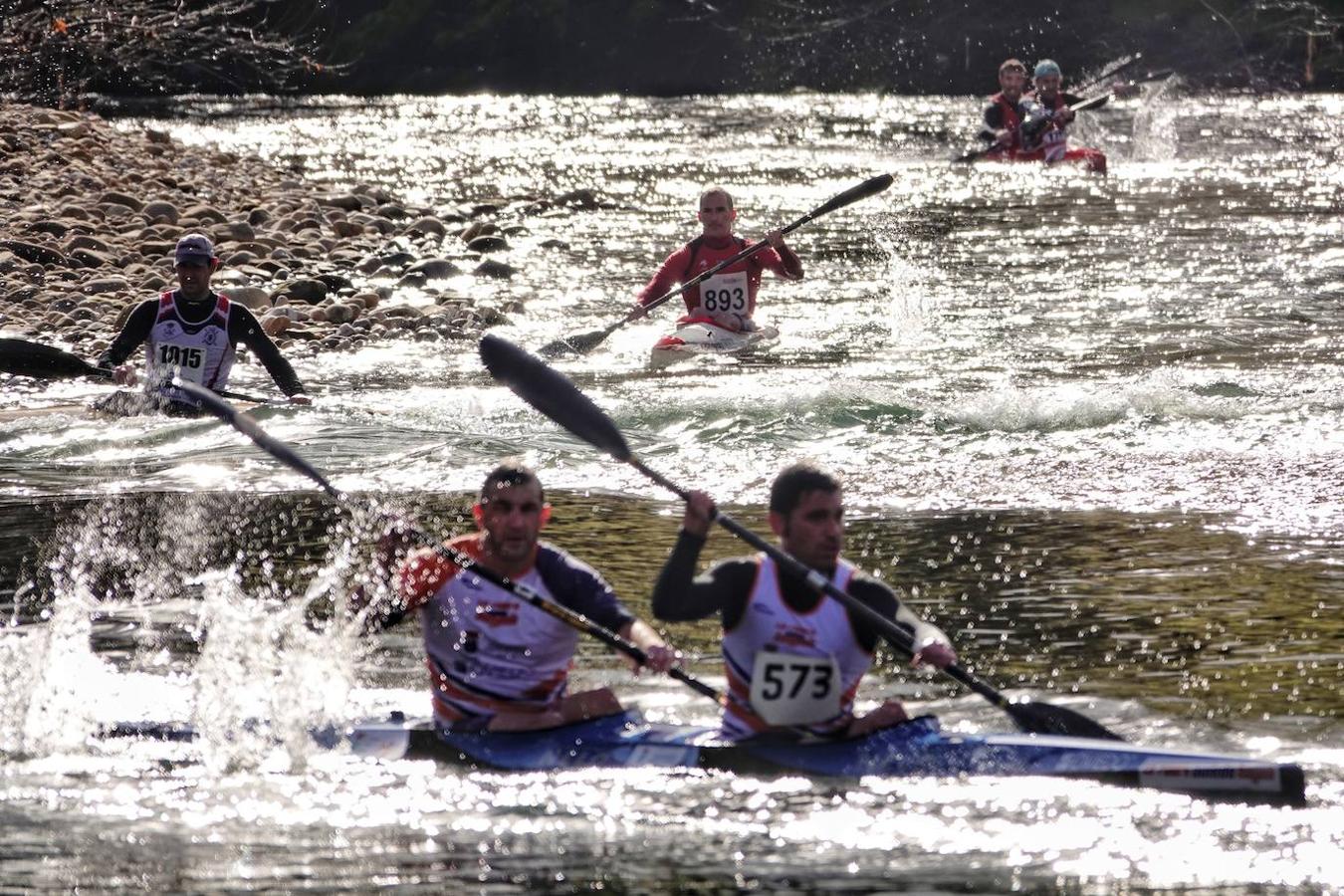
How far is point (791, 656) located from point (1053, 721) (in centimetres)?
100

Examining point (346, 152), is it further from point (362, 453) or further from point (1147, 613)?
point (1147, 613)

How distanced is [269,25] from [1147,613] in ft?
137

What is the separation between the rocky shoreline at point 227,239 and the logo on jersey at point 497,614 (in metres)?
10.2

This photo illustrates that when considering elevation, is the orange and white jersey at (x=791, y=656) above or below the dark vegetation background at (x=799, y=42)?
below

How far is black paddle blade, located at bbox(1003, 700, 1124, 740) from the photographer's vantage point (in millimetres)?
7238

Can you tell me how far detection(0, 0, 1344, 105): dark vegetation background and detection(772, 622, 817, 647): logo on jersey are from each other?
37190 millimetres

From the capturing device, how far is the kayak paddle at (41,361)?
1338 cm

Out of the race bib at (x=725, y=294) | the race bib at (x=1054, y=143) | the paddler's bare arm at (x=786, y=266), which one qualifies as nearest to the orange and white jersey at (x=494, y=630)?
the paddler's bare arm at (x=786, y=266)

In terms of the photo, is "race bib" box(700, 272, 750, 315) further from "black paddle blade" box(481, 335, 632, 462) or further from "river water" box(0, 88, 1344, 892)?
"black paddle blade" box(481, 335, 632, 462)

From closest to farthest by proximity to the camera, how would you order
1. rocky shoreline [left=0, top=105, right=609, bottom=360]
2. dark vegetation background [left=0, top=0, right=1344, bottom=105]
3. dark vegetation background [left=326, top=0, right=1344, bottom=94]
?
1. rocky shoreline [left=0, top=105, right=609, bottom=360]
2. dark vegetation background [left=0, top=0, right=1344, bottom=105]
3. dark vegetation background [left=326, top=0, right=1344, bottom=94]

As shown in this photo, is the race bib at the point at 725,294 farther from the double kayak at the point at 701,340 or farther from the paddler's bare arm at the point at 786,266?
the paddler's bare arm at the point at 786,266

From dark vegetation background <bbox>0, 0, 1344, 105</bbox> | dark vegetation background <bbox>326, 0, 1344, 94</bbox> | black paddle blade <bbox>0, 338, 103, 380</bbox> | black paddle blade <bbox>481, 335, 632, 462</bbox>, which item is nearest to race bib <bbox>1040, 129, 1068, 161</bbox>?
black paddle blade <bbox>0, 338, 103, 380</bbox>

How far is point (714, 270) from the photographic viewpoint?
15344 mm

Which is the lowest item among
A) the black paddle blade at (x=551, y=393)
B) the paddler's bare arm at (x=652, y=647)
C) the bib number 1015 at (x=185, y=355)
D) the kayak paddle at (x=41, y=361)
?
the paddler's bare arm at (x=652, y=647)
